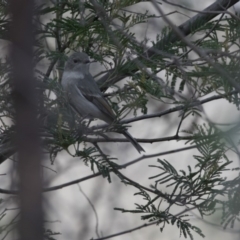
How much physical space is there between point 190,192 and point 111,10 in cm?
116

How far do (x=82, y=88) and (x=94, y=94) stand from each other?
58 centimetres

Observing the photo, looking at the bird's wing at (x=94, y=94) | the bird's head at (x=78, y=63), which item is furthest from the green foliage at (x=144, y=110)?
the bird's head at (x=78, y=63)

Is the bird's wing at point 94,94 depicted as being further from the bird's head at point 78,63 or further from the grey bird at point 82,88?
the bird's head at point 78,63

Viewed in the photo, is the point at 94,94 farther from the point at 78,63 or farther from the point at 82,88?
the point at 78,63

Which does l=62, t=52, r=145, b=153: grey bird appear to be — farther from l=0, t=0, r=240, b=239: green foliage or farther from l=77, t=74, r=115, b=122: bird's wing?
l=0, t=0, r=240, b=239: green foliage

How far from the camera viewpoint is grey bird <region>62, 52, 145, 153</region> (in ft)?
14.9

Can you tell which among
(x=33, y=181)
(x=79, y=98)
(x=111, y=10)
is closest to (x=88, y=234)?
(x=79, y=98)

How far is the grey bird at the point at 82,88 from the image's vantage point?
179 inches

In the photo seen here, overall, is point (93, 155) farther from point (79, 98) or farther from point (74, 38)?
point (79, 98)

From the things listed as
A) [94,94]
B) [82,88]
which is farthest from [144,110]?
[82,88]

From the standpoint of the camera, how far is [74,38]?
10.9ft

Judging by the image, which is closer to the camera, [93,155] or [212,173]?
[212,173]

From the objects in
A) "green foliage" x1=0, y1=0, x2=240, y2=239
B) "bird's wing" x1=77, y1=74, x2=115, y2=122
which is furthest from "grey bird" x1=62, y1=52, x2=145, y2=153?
"green foliage" x1=0, y1=0, x2=240, y2=239

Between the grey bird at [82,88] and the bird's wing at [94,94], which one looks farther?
the grey bird at [82,88]
